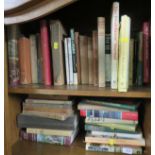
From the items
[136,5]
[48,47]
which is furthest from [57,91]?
[136,5]

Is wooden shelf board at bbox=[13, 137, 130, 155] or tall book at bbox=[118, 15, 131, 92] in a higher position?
tall book at bbox=[118, 15, 131, 92]

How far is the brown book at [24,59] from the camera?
0.94 metres

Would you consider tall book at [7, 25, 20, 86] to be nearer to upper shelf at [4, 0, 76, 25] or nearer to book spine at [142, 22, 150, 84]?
upper shelf at [4, 0, 76, 25]

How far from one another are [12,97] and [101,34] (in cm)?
46

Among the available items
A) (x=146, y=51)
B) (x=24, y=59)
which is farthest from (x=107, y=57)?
(x=24, y=59)

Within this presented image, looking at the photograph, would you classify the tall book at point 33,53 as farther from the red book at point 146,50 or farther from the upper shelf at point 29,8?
the red book at point 146,50

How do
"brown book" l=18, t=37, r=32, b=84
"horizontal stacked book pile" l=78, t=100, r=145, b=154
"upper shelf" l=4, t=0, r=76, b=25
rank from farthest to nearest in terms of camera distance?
"brown book" l=18, t=37, r=32, b=84, "horizontal stacked book pile" l=78, t=100, r=145, b=154, "upper shelf" l=4, t=0, r=76, b=25

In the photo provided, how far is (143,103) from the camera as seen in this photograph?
0.88 meters

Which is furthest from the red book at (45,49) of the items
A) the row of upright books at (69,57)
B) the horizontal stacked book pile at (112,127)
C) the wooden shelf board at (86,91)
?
the horizontal stacked book pile at (112,127)

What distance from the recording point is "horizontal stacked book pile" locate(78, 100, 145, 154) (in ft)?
2.66

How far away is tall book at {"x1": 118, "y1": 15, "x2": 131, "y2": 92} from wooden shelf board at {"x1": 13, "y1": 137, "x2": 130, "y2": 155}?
0.30 meters

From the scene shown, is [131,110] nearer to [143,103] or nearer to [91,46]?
[143,103]

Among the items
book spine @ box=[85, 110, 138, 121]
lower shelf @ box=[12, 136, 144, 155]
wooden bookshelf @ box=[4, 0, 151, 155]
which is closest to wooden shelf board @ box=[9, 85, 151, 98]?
wooden bookshelf @ box=[4, 0, 151, 155]

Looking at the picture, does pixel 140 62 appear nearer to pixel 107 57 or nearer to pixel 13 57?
pixel 107 57
